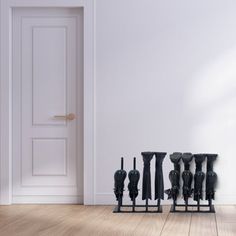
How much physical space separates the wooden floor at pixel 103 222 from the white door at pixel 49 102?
1.09 feet

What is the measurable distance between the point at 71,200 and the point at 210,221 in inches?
75.7

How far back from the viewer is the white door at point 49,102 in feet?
24.8

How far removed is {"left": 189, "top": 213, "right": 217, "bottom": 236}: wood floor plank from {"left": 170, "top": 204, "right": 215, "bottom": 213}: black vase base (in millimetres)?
122

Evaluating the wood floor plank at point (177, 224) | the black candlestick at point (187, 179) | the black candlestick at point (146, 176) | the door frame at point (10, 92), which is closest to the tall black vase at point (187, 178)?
the black candlestick at point (187, 179)

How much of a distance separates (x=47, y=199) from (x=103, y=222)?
154 centimetres

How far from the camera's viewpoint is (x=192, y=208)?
7.18 meters

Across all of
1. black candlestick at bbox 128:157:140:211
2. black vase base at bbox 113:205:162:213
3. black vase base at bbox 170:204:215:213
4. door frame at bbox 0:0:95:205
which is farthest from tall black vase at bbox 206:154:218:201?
door frame at bbox 0:0:95:205

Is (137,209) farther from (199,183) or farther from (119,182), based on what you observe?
(199,183)

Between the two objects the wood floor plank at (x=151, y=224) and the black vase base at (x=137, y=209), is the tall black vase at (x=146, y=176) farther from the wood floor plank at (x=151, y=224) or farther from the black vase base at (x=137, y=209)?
the wood floor plank at (x=151, y=224)

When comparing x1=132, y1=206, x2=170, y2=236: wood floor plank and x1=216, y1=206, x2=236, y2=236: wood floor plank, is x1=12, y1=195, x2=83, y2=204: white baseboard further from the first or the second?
x1=216, y1=206, x2=236, y2=236: wood floor plank

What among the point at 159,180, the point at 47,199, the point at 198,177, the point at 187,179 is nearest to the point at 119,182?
the point at 159,180

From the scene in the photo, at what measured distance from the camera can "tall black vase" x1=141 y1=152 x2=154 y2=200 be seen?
691 centimetres

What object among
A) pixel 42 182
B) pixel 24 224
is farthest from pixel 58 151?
pixel 24 224

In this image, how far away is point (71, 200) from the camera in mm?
7547
